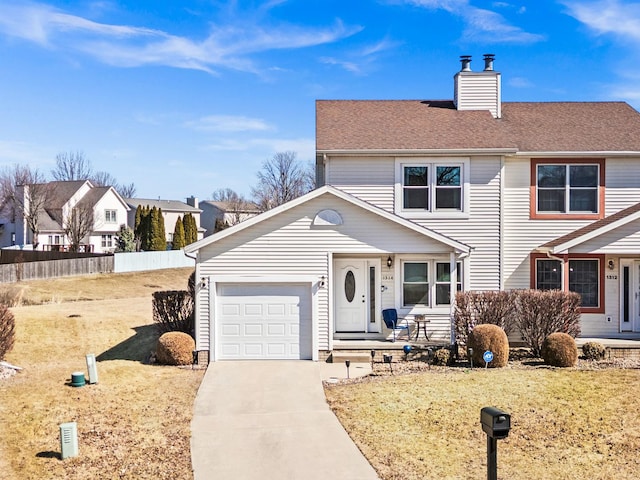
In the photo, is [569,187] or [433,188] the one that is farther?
[569,187]

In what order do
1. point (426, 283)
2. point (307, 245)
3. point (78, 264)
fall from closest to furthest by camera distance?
1. point (307, 245)
2. point (426, 283)
3. point (78, 264)

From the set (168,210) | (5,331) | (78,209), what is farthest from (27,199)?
(5,331)

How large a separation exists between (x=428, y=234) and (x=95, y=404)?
9105 millimetres

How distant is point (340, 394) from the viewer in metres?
13.0

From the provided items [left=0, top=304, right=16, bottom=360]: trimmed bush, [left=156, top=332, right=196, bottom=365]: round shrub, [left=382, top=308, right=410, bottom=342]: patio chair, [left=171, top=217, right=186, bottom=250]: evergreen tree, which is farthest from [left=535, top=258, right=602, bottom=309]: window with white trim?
[left=171, top=217, right=186, bottom=250]: evergreen tree

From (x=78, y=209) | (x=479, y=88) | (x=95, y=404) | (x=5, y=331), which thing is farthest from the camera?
(x=78, y=209)

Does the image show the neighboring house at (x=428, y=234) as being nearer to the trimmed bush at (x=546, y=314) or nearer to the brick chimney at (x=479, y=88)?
the brick chimney at (x=479, y=88)

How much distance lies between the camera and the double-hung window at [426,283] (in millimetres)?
17203

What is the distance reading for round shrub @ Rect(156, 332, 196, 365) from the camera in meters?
15.7

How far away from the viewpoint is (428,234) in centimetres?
1614

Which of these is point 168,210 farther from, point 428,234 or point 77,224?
point 428,234

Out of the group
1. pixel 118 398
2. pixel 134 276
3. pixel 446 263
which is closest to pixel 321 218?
pixel 446 263

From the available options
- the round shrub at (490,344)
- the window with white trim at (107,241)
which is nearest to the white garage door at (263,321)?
the round shrub at (490,344)

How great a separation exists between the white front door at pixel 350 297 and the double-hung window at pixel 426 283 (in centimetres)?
117
